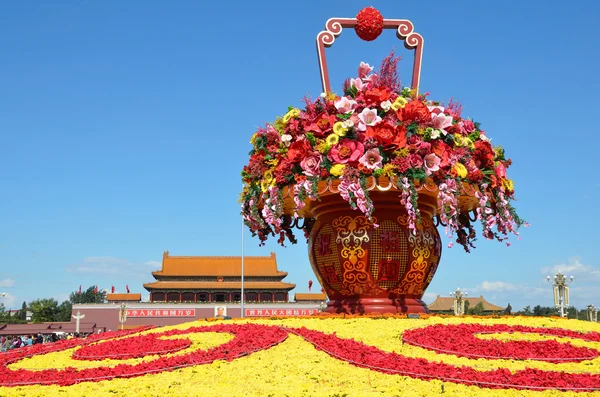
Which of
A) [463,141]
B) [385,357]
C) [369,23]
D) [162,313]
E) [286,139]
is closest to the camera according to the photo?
[385,357]

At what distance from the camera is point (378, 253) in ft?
25.8

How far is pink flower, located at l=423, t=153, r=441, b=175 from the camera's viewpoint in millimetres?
7395

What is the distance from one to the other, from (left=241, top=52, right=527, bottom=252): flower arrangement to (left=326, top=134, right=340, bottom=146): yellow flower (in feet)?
0.04

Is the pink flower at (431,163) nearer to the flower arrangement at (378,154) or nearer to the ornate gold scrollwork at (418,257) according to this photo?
the flower arrangement at (378,154)

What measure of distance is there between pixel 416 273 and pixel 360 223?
108 cm

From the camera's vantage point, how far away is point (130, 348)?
639 centimetres

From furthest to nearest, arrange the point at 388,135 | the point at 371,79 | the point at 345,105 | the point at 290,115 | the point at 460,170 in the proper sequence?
→ the point at 371,79, the point at 290,115, the point at 345,105, the point at 460,170, the point at 388,135

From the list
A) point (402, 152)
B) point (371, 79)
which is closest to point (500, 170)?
point (402, 152)

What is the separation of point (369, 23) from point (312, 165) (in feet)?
9.60

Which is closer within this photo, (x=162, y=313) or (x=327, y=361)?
(x=327, y=361)

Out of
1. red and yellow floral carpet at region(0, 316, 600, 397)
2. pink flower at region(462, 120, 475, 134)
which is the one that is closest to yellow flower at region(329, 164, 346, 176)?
red and yellow floral carpet at region(0, 316, 600, 397)

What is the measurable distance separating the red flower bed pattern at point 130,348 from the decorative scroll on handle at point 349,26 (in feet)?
15.4

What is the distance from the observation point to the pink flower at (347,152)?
7418 mm

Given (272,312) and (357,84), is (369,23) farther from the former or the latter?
(272,312)
